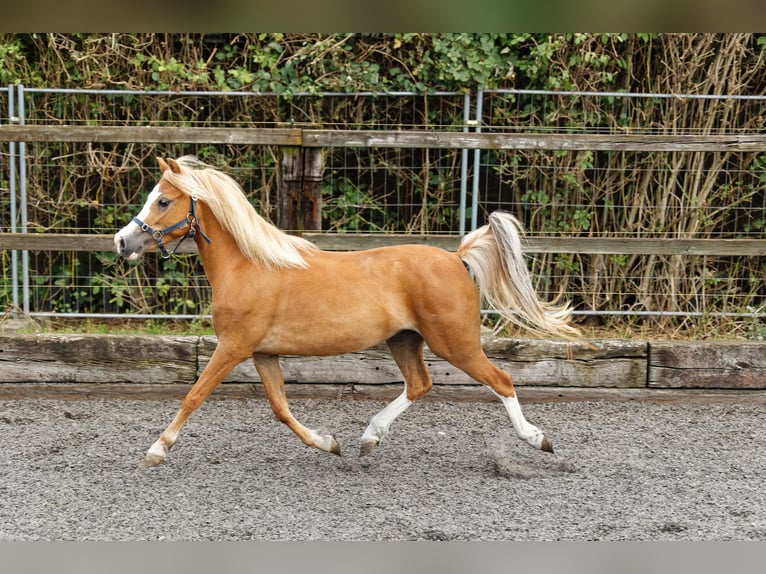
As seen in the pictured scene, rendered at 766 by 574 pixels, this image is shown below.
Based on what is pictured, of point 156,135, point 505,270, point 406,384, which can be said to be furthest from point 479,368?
point 156,135

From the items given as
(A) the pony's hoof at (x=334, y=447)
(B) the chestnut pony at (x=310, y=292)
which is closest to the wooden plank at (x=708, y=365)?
(B) the chestnut pony at (x=310, y=292)

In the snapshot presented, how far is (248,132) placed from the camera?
5.69m

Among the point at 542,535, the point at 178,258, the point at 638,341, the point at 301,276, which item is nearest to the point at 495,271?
the point at 301,276

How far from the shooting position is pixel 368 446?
4.52 m

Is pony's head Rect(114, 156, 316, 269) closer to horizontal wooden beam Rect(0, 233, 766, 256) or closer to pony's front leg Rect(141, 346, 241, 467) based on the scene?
pony's front leg Rect(141, 346, 241, 467)

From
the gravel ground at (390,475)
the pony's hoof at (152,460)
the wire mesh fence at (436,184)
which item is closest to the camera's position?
the gravel ground at (390,475)

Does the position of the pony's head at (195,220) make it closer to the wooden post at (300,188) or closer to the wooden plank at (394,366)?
the wooden post at (300,188)

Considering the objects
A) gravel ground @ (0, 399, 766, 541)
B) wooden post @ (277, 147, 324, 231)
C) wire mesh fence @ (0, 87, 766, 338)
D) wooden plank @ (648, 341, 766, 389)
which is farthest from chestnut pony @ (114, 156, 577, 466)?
wire mesh fence @ (0, 87, 766, 338)

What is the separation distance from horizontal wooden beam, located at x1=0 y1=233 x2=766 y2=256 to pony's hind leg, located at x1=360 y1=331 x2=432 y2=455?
1.33 meters

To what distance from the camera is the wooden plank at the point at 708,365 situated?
5.82 meters

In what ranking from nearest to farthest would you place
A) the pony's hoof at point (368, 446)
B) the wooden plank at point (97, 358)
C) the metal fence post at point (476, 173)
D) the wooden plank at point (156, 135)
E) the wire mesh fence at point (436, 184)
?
the pony's hoof at point (368, 446) < the wooden plank at point (156, 135) < the wooden plank at point (97, 358) < the metal fence post at point (476, 173) < the wire mesh fence at point (436, 184)

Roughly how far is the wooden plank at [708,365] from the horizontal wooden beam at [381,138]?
1428 mm

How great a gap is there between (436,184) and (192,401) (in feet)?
11.7

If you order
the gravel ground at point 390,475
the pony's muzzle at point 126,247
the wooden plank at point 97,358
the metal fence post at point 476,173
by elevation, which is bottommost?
the gravel ground at point 390,475
